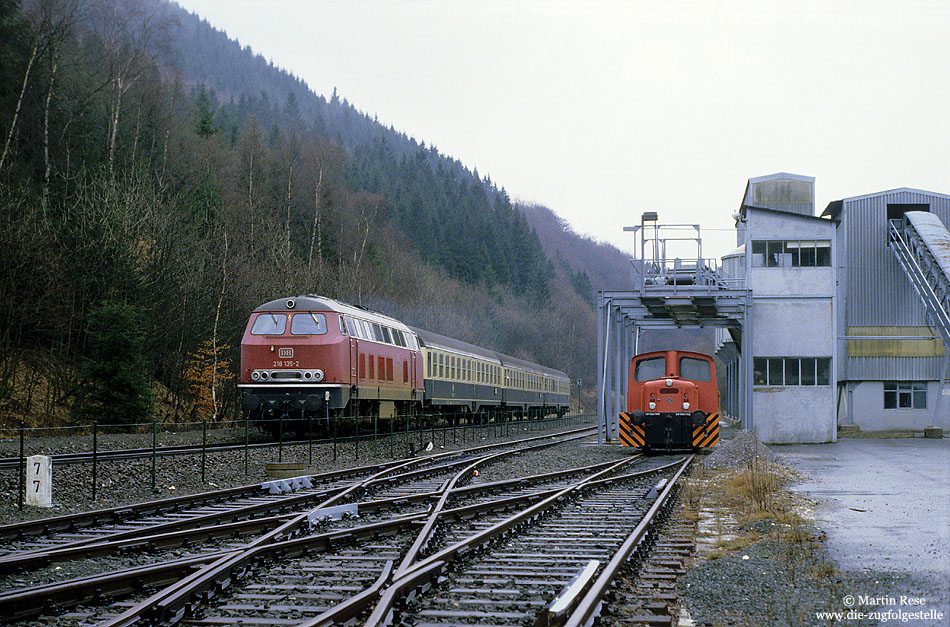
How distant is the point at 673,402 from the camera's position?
23.9m

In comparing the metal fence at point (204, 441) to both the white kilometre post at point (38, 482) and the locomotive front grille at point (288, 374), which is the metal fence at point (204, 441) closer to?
the white kilometre post at point (38, 482)

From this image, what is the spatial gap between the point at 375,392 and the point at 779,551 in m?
17.6

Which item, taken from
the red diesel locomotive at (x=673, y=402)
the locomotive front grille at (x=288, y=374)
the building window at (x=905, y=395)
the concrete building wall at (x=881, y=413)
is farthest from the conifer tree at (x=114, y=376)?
the building window at (x=905, y=395)

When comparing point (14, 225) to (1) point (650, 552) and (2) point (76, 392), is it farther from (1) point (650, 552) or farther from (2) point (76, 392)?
(1) point (650, 552)

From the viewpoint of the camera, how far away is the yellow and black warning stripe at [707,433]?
79.3 feet

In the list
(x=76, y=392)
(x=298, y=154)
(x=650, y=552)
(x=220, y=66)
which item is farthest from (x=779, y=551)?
(x=220, y=66)

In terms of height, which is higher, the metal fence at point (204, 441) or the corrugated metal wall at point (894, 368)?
the corrugated metal wall at point (894, 368)

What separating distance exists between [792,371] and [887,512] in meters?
19.5

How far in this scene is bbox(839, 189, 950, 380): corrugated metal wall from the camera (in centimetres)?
3856

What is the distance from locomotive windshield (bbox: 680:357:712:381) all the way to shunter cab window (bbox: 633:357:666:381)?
1.67ft

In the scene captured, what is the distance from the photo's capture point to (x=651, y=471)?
18.3m

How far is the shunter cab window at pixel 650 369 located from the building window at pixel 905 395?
1984 centimetres

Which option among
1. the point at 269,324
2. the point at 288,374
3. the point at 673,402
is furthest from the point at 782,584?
the point at 269,324

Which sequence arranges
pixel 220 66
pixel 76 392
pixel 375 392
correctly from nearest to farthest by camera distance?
pixel 375 392 → pixel 76 392 → pixel 220 66
